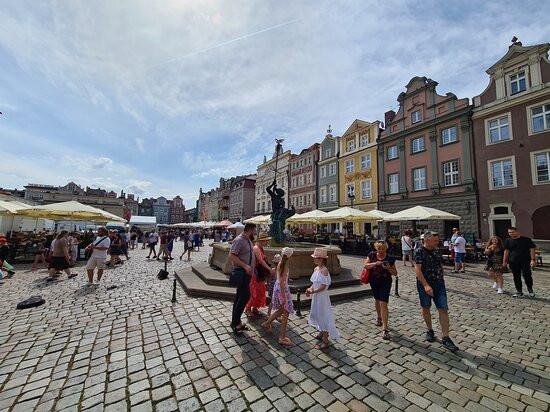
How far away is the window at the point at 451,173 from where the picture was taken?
20.1 metres

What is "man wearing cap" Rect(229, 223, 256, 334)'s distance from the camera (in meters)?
4.22

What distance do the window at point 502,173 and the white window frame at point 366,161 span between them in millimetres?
11240

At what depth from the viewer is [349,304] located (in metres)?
6.15

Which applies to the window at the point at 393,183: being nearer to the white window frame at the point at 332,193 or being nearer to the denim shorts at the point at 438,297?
the white window frame at the point at 332,193

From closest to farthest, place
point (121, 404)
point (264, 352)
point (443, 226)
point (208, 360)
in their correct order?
1. point (121, 404)
2. point (208, 360)
3. point (264, 352)
4. point (443, 226)

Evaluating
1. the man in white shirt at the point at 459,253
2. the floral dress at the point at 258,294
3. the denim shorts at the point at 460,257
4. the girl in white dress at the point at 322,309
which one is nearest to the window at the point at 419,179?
the man in white shirt at the point at 459,253

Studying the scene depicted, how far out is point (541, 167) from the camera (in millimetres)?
15969

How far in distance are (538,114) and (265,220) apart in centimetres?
2010

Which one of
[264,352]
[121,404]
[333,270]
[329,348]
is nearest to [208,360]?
[264,352]

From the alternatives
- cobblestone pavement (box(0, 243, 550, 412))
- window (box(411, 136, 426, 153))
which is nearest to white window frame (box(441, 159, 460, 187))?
window (box(411, 136, 426, 153))

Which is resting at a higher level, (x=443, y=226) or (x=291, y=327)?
(x=443, y=226)

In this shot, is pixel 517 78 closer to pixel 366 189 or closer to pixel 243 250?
pixel 366 189

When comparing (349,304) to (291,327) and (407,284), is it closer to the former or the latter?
(291,327)

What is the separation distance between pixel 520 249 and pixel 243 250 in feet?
25.1
